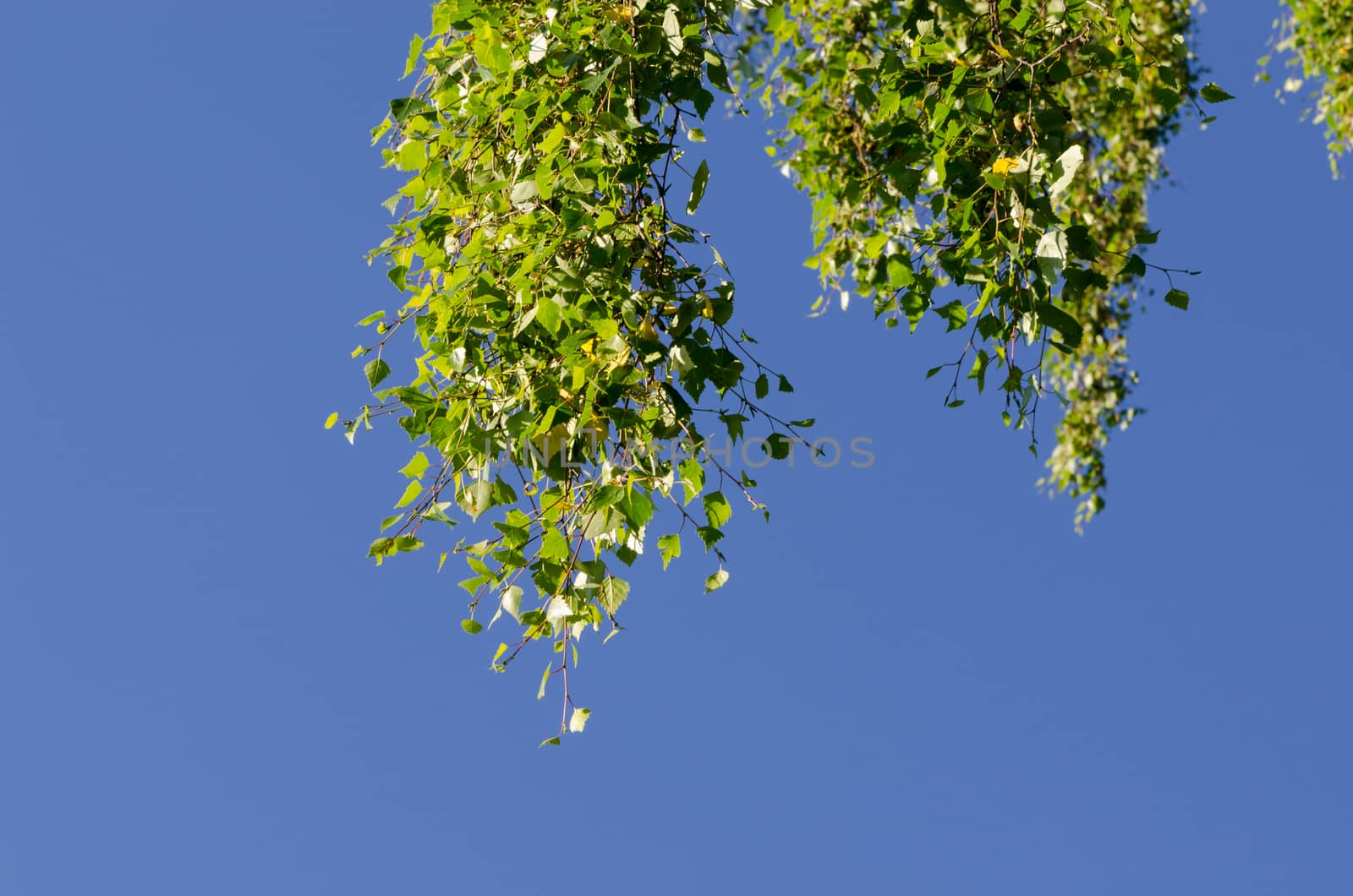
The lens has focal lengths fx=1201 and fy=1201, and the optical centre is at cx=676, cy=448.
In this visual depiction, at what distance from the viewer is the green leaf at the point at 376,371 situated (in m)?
2.19

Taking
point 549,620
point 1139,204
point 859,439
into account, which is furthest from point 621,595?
point 1139,204

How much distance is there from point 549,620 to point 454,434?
14.1 inches

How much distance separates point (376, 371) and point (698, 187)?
671 mm

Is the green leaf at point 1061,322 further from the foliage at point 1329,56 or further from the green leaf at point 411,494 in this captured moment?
the foliage at point 1329,56

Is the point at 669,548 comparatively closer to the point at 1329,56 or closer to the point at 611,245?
the point at 611,245

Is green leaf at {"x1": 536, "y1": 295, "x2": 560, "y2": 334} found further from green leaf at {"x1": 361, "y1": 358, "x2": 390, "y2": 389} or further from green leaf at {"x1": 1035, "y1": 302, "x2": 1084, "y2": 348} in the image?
green leaf at {"x1": 1035, "y1": 302, "x2": 1084, "y2": 348}

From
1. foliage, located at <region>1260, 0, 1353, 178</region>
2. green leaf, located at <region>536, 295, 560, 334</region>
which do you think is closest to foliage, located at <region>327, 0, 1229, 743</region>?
green leaf, located at <region>536, 295, 560, 334</region>

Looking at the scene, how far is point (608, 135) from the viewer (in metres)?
2.02

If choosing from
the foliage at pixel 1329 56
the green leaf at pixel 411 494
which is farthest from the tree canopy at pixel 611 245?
the foliage at pixel 1329 56

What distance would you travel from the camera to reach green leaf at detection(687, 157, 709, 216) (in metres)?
2.10

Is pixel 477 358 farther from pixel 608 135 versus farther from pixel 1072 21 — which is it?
pixel 1072 21

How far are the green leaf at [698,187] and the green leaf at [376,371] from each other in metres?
0.62

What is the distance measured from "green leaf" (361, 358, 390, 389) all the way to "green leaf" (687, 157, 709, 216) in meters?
0.62

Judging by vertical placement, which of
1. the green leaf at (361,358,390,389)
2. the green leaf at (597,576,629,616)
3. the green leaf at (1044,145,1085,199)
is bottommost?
the green leaf at (597,576,629,616)
